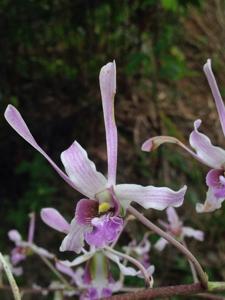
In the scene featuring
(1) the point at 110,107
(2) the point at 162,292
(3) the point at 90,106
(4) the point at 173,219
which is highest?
(3) the point at 90,106

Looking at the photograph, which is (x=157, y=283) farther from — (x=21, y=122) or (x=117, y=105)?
(x=21, y=122)

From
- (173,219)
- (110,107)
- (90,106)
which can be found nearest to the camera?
(110,107)

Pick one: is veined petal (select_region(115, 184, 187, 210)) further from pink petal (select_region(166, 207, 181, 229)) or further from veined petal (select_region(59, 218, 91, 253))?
pink petal (select_region(166, 207, 181, 229))

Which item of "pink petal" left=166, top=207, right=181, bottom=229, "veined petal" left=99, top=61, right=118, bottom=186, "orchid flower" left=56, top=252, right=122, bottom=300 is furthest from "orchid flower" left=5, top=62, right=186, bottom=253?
"pink petal" left=166, top=207, right=181, bottom=229

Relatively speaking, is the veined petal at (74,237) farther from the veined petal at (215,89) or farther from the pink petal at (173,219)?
the pink petal at (173,219)

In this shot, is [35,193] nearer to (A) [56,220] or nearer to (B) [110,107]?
(A) [56,220]

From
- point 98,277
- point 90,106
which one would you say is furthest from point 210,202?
point 90,106

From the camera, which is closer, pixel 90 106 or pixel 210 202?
pixel 210 202

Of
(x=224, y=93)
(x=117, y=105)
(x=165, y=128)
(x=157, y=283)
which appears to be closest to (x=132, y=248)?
(x=157, y=283)
